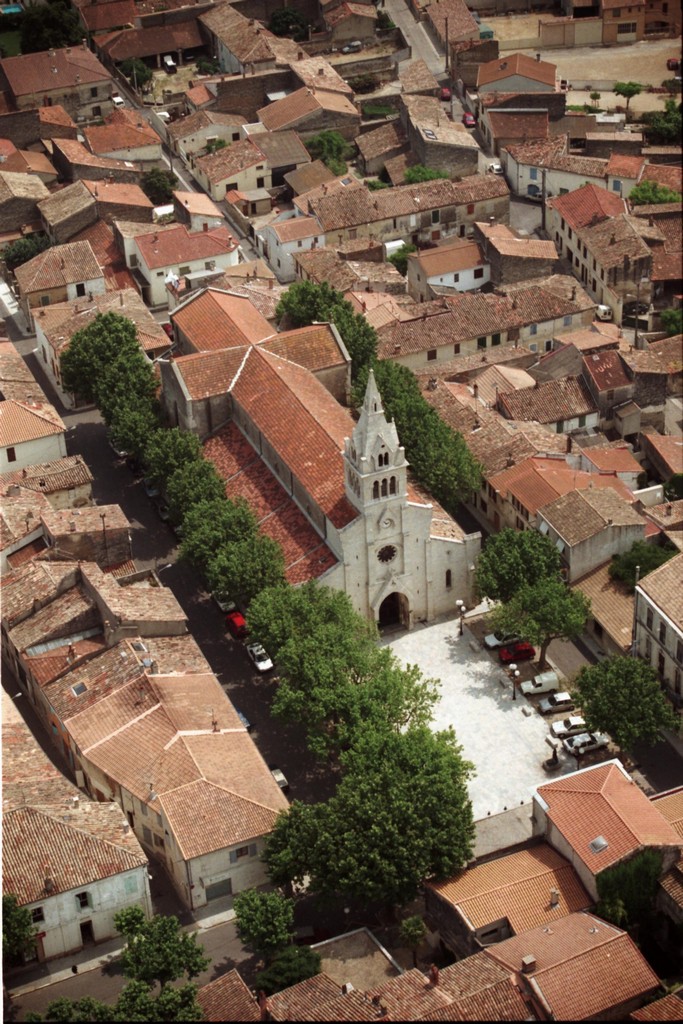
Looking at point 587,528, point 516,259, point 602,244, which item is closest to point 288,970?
point 587,528

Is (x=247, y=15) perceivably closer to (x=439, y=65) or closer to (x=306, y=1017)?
(x=439, y=65)

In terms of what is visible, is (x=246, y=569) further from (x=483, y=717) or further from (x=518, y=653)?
(x=518, y=653)

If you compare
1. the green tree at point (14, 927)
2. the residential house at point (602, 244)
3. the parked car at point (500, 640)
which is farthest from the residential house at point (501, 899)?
the residential house at point (602, 244)

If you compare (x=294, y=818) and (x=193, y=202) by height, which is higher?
(x=193, y=202)

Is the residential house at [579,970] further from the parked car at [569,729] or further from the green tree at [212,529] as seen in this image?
the green tree at [212,529]

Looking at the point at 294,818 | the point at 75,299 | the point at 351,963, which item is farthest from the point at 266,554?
the point at 75,299

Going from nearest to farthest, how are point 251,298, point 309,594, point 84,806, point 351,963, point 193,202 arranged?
point 351,963
point 84,806
point 309,594
point 251,298
point 193,202

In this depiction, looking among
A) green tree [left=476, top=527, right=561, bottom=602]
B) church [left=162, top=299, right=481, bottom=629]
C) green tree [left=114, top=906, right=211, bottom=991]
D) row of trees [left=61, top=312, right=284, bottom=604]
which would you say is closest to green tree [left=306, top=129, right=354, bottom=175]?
row of trees [left=61, top=312, right=284, bottom=604]
